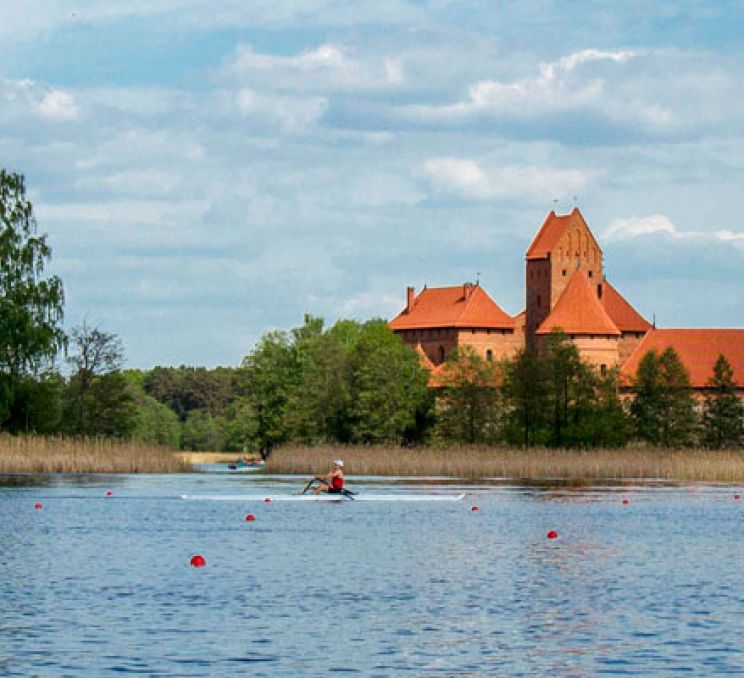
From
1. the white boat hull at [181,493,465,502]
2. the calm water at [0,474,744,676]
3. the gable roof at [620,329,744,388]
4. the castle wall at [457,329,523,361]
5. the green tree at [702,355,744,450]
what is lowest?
the calm water at [0,474,744,676]

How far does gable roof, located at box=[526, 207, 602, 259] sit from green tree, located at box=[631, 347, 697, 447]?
175 ft

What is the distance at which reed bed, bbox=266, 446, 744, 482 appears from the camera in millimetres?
68000

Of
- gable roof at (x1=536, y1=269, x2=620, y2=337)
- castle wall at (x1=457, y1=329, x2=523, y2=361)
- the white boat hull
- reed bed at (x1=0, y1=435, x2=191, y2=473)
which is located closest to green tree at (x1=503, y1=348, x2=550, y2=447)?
reed bed at (x1=0, y1=435, x2=191, y2=473)

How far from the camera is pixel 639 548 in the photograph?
1433 inches

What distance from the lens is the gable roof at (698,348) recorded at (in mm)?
145625

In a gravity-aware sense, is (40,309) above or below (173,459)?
above

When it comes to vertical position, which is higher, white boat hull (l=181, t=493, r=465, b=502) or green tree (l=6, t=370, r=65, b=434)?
green tree (l=6, t=370, r=65, b=434)

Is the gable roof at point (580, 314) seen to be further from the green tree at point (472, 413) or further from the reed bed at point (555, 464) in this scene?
the reed bed at point (555, 464)

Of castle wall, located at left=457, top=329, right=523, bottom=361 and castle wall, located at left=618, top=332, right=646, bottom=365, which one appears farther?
castle wall, located at left=457, top=329, right=523, bottom=361

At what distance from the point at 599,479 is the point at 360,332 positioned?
86.3m

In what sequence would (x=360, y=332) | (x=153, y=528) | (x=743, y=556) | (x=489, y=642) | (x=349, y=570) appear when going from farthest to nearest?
(x=360, y=332) < (x=153, y=528) < (x=743, y=556) < (x=349, y=570) < (x=489, y=642)

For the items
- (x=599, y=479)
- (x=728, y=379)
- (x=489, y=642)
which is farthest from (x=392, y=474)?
(x=489, y=642)

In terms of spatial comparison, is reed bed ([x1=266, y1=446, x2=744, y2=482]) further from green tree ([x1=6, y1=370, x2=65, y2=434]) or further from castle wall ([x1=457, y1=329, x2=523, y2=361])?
castle wall ([x1=457, y1=329, x2=523, y2=361])

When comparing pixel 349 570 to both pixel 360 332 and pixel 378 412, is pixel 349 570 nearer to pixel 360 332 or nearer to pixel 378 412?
pixel 378 412
